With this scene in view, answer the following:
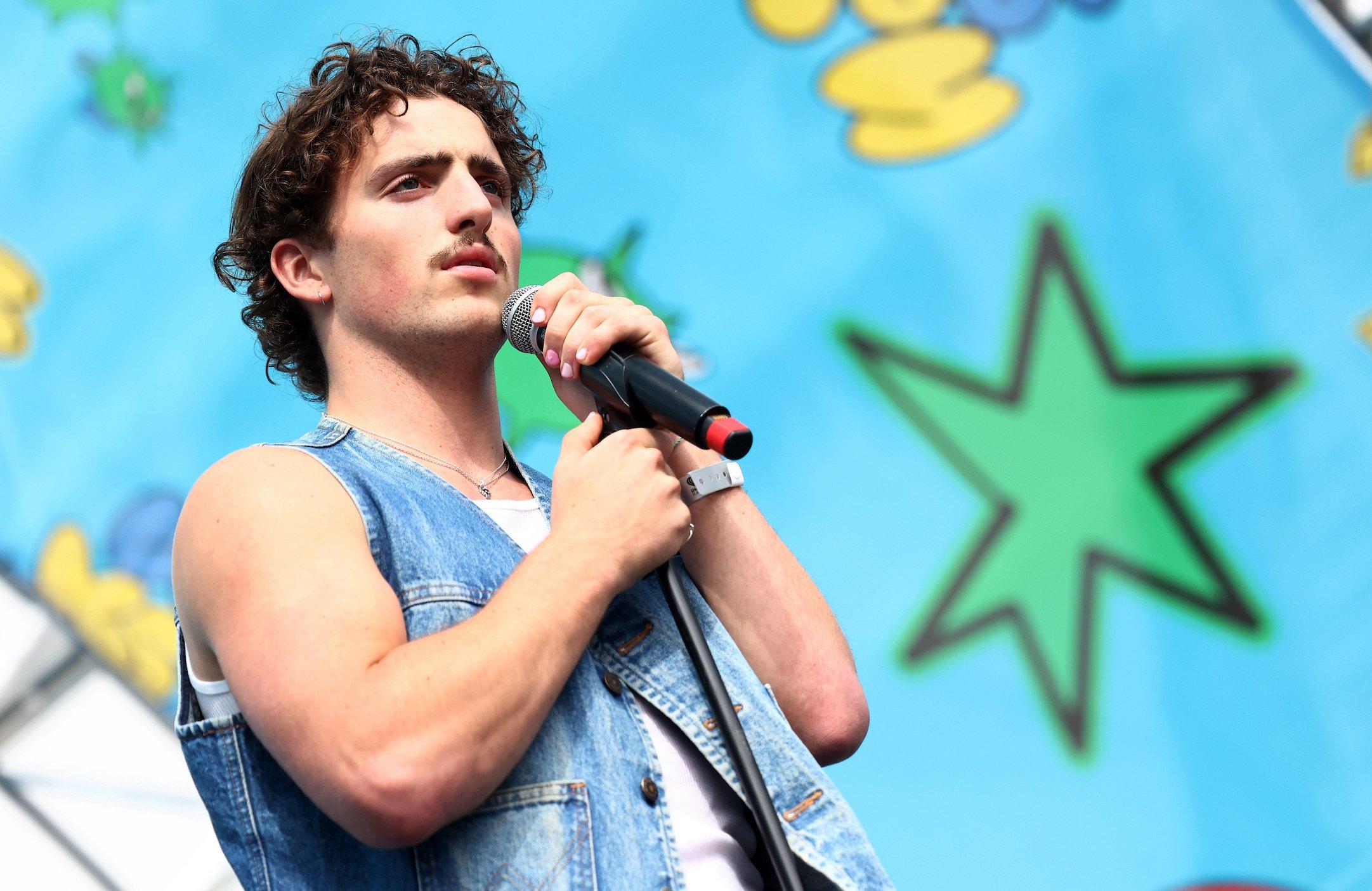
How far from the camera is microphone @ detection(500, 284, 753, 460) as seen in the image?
105cm

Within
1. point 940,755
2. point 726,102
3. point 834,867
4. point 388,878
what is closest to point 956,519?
point 940,755

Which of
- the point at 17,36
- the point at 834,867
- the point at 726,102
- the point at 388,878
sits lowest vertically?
the point at 834,867

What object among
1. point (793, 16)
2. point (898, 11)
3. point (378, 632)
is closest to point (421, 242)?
point (378, 632)

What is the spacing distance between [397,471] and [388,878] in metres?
0.41

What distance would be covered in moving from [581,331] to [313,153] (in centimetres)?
58

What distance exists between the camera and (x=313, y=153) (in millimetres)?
1545

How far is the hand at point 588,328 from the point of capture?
3.89 ft

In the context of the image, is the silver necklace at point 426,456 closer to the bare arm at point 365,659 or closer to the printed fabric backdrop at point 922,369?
the bare arm at point 365,659

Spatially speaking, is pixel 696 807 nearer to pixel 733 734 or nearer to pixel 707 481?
pixel 733 734

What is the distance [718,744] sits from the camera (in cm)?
117

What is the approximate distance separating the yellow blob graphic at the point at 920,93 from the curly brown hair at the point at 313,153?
0.96 metres

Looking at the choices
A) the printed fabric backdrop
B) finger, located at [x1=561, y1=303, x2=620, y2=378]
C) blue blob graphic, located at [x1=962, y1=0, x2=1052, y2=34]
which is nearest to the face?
finger, located at [x1=561, y1=303, x2=620, y2=378]

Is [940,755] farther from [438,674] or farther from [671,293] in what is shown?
[438,674]

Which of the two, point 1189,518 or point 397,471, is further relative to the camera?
point 1189,518
